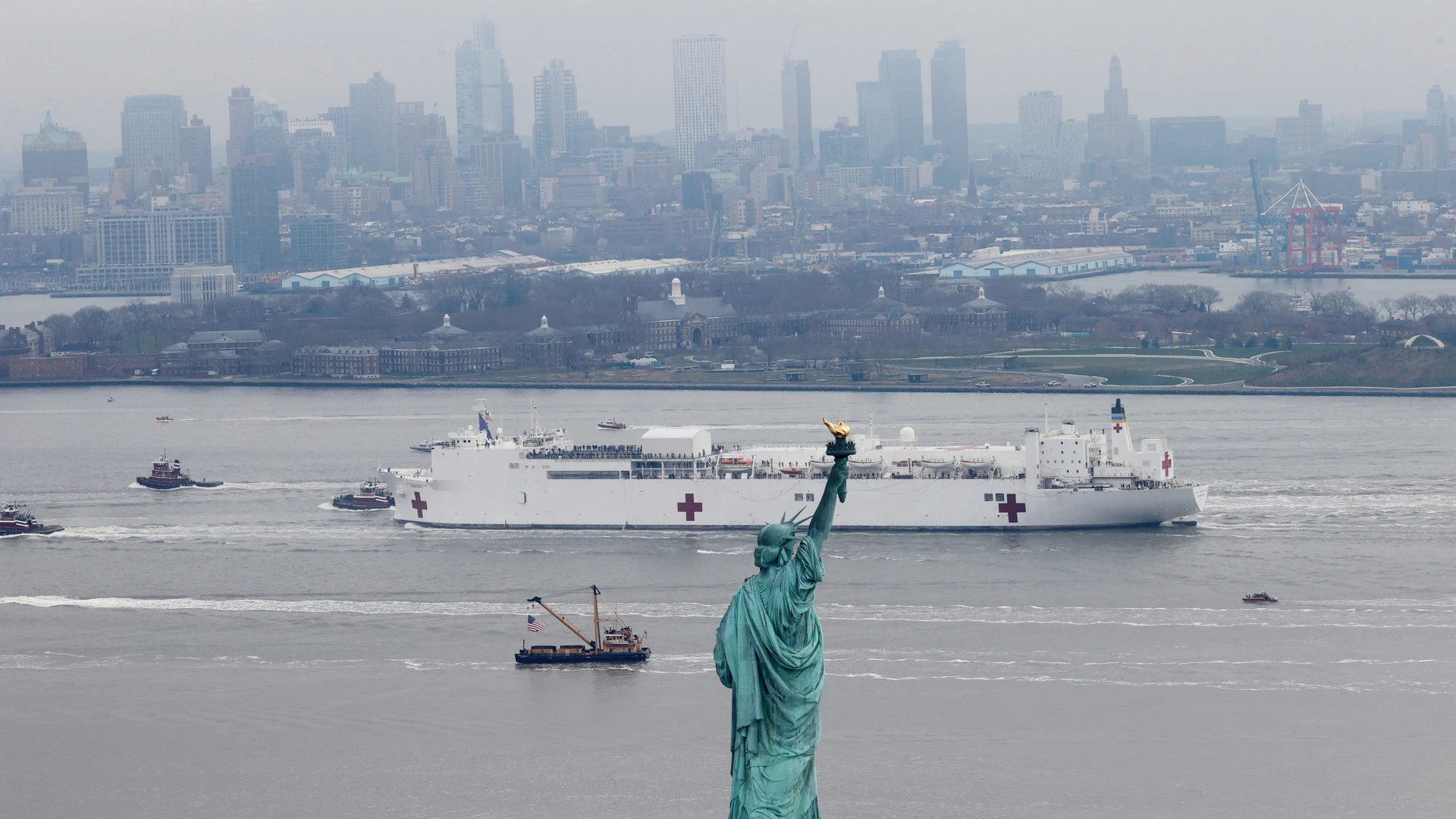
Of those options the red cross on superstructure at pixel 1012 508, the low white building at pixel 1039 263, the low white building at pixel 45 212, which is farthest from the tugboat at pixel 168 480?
the low white building at pixel 45 212

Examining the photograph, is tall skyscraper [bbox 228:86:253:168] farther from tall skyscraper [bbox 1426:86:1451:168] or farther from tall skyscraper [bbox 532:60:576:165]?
tall skyscraper [bbox 1426:86:1451:168]

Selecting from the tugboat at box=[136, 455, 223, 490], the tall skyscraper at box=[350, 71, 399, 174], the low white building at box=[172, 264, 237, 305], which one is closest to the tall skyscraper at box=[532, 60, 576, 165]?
the tall skyscraper at box=[350, 71, 399, 174]

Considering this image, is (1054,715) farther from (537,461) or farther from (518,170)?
(518,170)

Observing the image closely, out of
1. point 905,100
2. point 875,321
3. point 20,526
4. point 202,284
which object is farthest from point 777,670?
point 905,100

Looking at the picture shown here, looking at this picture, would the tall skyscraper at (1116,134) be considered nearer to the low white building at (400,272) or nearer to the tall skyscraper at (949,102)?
the tall skyscraper at (949,102)

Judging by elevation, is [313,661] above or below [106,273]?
below

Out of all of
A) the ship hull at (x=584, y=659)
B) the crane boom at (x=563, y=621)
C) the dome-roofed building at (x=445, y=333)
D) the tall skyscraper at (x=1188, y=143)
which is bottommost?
the ship hull at (x=584, y=659)

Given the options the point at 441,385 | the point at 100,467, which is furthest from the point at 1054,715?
the point at 441,385

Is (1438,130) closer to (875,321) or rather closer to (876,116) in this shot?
(876,116)
